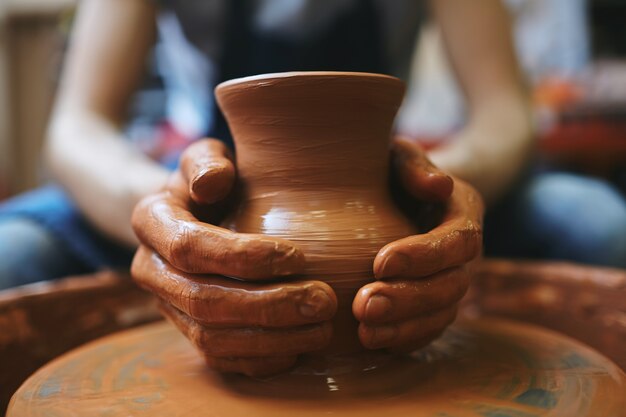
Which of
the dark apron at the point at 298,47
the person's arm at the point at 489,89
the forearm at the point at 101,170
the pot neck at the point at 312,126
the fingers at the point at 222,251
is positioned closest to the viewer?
the fingers at the point at 222,251

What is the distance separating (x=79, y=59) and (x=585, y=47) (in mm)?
3288

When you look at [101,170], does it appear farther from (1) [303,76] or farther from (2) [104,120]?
(1) [303,76]

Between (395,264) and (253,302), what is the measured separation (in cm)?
14

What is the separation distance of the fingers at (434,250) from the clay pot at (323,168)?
51mm

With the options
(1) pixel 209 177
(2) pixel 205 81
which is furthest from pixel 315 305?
(2) pixel 205 81

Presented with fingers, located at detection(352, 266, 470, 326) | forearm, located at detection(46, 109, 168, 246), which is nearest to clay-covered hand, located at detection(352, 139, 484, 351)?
fingers, located at detection(352, 266, 470, 326)

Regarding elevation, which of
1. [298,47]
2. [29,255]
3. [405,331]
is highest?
[298,47]

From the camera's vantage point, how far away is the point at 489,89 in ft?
4.39

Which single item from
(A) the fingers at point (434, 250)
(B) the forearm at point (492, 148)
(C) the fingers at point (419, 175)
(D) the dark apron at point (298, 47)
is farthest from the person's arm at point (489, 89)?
(A) the fingers at point (434, 250)

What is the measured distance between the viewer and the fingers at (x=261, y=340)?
0.57 meters

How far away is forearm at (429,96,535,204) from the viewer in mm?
1120

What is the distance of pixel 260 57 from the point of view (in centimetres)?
143

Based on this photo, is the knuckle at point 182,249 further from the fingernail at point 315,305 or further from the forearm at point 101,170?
the forearm at point 101,170

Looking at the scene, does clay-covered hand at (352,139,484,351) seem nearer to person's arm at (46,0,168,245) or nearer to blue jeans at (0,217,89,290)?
person's arm at (46,0,168,245)
